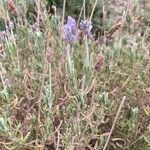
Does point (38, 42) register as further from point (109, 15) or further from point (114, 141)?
point (109, 15)

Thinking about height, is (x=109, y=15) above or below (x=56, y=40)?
below

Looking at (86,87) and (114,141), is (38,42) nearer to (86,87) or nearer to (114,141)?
(86,87)

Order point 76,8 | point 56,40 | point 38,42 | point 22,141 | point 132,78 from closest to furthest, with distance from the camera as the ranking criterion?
1. point 22,141
2. point 38,42
3. point 132,78
4. point 56,40
5. point 76,8

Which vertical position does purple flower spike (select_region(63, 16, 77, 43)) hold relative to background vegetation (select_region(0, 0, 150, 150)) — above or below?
above

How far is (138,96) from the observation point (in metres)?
1.42

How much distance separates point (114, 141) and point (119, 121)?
64 millimetres

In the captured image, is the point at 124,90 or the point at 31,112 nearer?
the point at 31,112

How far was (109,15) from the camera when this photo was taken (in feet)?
10.4

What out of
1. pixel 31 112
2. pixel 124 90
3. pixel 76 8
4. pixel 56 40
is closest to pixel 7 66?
pixel 56 40

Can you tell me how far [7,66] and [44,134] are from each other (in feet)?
1.51

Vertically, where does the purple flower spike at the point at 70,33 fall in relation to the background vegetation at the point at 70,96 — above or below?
above

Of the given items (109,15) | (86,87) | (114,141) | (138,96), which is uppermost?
(86,87)

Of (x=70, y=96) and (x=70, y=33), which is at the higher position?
(x=70, y=33)

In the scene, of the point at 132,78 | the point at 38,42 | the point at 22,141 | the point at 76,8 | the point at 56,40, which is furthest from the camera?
the point at 76,8
